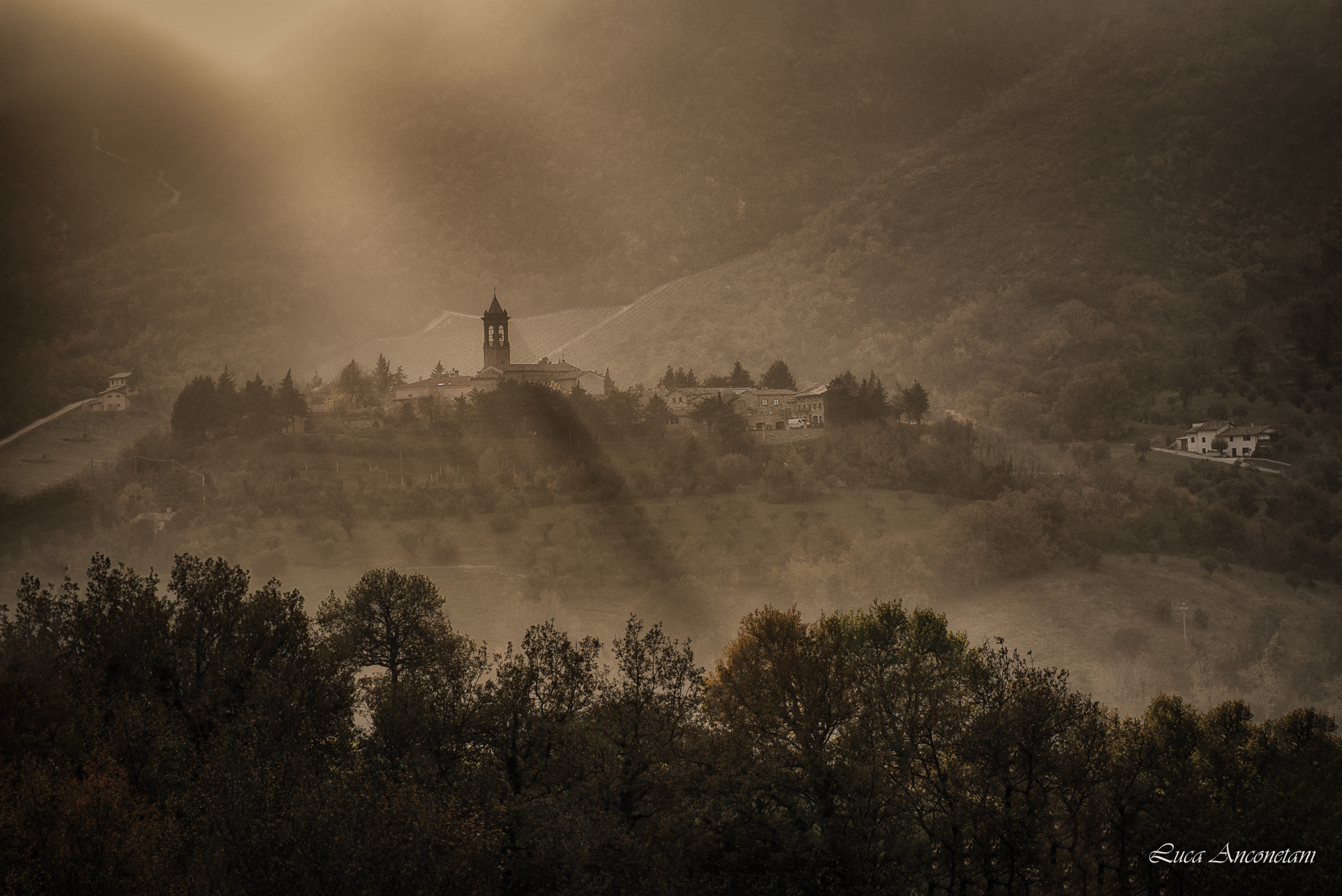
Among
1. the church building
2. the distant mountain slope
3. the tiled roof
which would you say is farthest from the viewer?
the distant mountain slope

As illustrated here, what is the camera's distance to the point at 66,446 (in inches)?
2734

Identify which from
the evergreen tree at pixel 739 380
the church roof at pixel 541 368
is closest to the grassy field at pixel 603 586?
the church roof at pixel 541 368

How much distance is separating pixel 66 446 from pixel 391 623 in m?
58.0

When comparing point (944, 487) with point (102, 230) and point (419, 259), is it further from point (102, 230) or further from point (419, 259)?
point (102, 230)

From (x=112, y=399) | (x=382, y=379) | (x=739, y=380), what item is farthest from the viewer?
(x=112, y=399)

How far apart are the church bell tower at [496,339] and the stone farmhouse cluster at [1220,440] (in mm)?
54863

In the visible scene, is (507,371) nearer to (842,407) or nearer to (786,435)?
(786,435)

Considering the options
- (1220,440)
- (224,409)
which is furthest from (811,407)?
(224,409)

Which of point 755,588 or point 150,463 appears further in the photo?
point 150,463

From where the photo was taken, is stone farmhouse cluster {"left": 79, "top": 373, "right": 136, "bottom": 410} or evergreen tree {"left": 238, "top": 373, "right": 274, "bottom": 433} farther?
stone farmhouse cluster {"left": 79, "top": 373, "right": 136, "bottom": 410}

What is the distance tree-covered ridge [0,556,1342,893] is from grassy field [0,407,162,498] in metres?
48.0

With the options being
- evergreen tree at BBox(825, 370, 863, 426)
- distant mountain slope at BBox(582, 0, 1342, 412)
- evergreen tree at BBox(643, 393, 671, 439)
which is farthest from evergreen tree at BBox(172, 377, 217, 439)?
distant mountain slope at BBox(582, 0, 1342, 412)

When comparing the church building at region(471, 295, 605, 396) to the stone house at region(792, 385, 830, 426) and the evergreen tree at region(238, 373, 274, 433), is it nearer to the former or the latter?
the evergreen tree at region(238, 373, 274, 433)

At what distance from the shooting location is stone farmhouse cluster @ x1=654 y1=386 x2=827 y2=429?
63.2 metres
